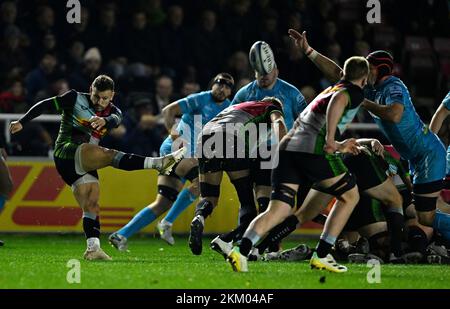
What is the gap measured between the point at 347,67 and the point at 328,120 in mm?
580

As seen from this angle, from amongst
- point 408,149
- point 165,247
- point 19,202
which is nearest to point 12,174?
point 19,202

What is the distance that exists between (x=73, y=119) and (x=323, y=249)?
9.77 feet

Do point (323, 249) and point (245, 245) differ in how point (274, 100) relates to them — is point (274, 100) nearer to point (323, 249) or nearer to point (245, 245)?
point (323, 249)

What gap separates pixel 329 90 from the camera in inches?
384

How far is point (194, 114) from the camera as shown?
43.4 feet

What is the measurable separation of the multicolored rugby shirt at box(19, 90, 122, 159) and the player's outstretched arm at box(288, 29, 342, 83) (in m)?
1.98

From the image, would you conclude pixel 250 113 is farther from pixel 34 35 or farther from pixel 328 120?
pixel 34 35


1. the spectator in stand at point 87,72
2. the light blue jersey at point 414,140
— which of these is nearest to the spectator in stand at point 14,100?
the spectator in stand at point 87,72

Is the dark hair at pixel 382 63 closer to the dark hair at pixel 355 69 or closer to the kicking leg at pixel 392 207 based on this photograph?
the kicking leg at pixel 392 207

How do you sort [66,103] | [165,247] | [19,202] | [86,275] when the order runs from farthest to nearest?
[19,202] < [165,247] < [66,103] < [86,275]

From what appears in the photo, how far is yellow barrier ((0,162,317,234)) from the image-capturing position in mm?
14891

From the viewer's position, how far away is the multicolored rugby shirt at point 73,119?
11.1m

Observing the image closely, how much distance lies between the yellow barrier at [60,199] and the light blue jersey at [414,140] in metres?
4.11

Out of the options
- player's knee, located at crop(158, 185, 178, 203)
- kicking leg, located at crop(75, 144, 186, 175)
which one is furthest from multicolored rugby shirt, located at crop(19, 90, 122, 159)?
player's knee, located at crop(158, 185, 178, 203)
